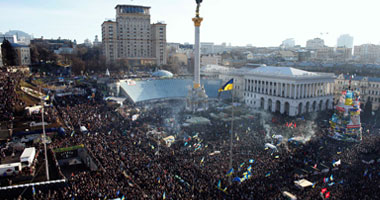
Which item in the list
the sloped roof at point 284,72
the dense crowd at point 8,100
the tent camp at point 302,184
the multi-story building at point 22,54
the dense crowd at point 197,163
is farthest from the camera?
the multi-story building at point 22,54

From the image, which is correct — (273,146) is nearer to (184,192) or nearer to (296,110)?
(184,192)

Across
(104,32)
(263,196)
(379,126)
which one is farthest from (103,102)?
(104,32)

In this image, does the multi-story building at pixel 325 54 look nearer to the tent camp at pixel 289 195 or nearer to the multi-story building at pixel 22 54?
the multi-story building at pixel 22 54

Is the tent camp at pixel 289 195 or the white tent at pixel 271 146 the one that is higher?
the white tent at pixel 271 146

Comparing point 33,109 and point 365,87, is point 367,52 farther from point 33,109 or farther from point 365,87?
point 33,109

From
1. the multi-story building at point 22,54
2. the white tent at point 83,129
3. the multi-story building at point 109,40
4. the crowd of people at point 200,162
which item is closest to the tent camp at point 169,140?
the crowd of people at point 200,162

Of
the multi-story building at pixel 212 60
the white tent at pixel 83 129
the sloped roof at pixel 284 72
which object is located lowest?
the white tent at pixel 83 129
